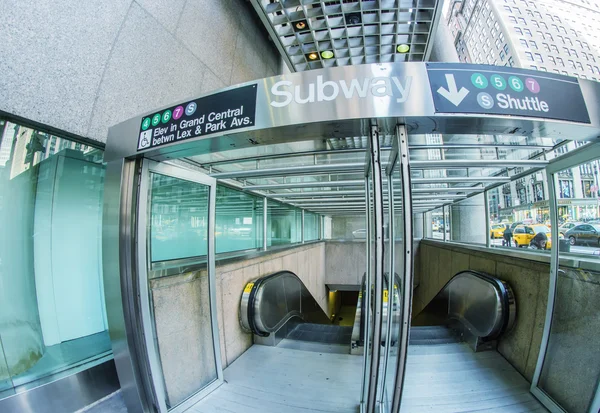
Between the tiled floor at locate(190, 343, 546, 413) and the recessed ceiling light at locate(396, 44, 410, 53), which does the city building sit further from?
the recessed ceiling light at locate(396, 44, 410, 53)

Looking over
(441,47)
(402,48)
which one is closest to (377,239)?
(402,48)

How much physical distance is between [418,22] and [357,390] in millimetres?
6584

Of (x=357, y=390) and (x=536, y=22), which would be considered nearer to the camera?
(x=357, y=390)

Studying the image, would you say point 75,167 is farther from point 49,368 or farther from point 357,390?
point 357,390

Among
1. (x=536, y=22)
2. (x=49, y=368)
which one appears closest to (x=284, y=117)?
(x=49, y=368)

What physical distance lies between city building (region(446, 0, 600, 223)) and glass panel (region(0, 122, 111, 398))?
3872 millimetres

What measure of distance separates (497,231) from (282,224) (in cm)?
462

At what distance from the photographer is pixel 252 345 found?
11.8 ft

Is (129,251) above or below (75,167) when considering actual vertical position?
below

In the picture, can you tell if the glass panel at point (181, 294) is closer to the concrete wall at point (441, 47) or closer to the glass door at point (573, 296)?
the glass door at point (573, 296)

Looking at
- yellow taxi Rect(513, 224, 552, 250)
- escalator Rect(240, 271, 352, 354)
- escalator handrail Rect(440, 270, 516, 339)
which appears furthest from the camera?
escalator Rect(240, 271, 352, 354)

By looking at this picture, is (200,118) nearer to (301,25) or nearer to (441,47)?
(301,25)

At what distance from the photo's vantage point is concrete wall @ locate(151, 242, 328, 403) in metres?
2.25

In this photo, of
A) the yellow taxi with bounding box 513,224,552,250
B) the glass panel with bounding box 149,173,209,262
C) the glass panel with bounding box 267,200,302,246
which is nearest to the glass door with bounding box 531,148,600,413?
the yellow taxi with bounding box 513,224,552,250
